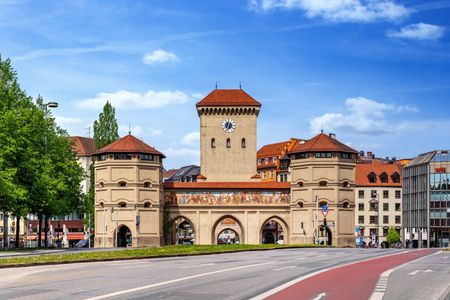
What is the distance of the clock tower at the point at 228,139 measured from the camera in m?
113

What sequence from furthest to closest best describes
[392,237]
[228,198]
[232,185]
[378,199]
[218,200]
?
1. [378,199]
2. [392,237]
3. [218,200]
4. [228,198]
5. [232,185]

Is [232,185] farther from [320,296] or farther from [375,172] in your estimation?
[320,296]

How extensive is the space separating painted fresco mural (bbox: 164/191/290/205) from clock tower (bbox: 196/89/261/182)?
13132 mm

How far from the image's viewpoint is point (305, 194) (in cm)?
9631

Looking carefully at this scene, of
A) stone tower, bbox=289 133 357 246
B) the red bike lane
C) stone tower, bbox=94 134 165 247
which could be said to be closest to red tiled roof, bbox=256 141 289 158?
stone tower, bbox=289 133 357 246

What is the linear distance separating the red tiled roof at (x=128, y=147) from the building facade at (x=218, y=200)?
0.40ft

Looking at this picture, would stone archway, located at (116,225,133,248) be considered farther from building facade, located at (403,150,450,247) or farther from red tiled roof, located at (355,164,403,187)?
red tiled roof, located at (355,164,403,187)

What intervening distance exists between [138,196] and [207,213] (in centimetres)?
943

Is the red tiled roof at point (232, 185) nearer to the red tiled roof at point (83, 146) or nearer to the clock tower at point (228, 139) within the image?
the clock tower at point (228, 139)

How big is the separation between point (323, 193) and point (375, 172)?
1942 inches

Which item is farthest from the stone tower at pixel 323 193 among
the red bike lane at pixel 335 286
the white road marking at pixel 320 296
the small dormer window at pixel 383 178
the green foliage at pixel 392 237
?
the white road marking at pixel 320 296

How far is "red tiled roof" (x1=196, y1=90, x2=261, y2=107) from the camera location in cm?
11350

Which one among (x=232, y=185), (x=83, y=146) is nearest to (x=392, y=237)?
(x=232, y=185)

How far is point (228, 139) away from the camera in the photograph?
113562mm
